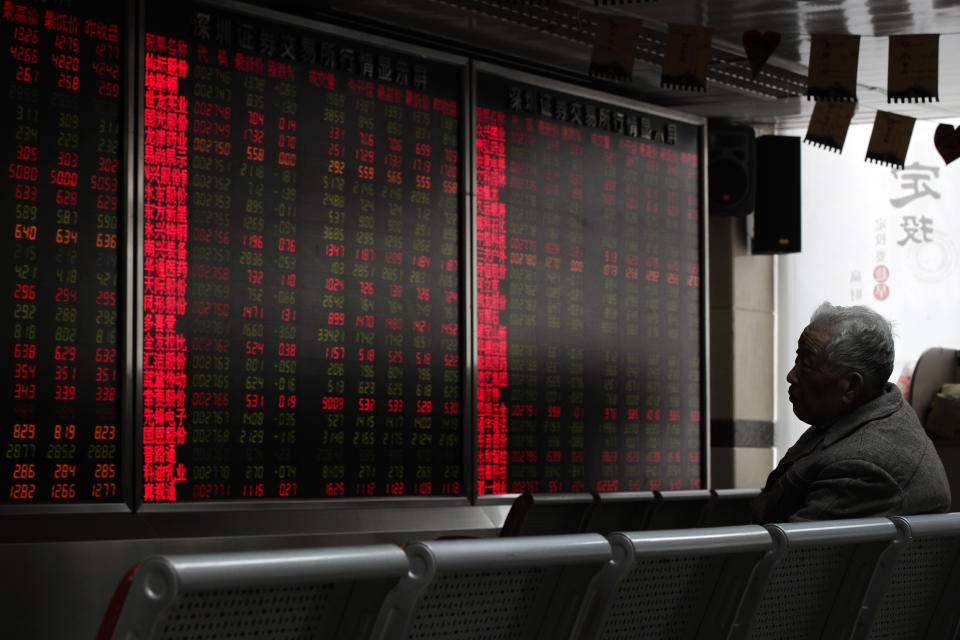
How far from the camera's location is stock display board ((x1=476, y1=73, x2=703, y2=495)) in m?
5.58

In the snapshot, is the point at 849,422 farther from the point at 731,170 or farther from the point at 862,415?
the point at 731,170

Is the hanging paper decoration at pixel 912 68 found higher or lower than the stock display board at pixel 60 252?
higher

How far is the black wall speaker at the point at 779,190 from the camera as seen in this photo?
22.9 feet

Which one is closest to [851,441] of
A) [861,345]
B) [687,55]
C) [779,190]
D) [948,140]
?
[861,345]

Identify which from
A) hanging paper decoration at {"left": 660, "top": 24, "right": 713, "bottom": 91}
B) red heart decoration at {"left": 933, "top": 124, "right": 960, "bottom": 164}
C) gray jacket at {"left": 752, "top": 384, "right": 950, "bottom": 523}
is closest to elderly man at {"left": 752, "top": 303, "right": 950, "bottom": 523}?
gray jacket at {"left": 752, "top": 384, "right": 950, "bottom": 523}

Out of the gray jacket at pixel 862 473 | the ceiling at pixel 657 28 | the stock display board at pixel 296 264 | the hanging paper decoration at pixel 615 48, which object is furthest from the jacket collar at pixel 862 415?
the stock display board at pixel 296 264

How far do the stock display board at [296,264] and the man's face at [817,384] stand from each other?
247 cm

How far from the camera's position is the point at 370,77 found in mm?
5148

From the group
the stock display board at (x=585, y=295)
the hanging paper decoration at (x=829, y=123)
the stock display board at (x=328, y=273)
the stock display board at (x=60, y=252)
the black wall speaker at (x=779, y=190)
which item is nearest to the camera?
the stock display board at (x=60, y=252)

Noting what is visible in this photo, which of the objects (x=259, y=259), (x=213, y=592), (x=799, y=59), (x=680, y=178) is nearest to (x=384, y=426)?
(x=259, y=259)

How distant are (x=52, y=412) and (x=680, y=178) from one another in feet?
11.8

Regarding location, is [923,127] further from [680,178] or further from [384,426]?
[384,426]

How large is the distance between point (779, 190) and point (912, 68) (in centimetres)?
210

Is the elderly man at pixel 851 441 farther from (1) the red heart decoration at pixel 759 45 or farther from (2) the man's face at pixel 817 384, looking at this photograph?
(1) the red heart decoration at pixel 759 45
